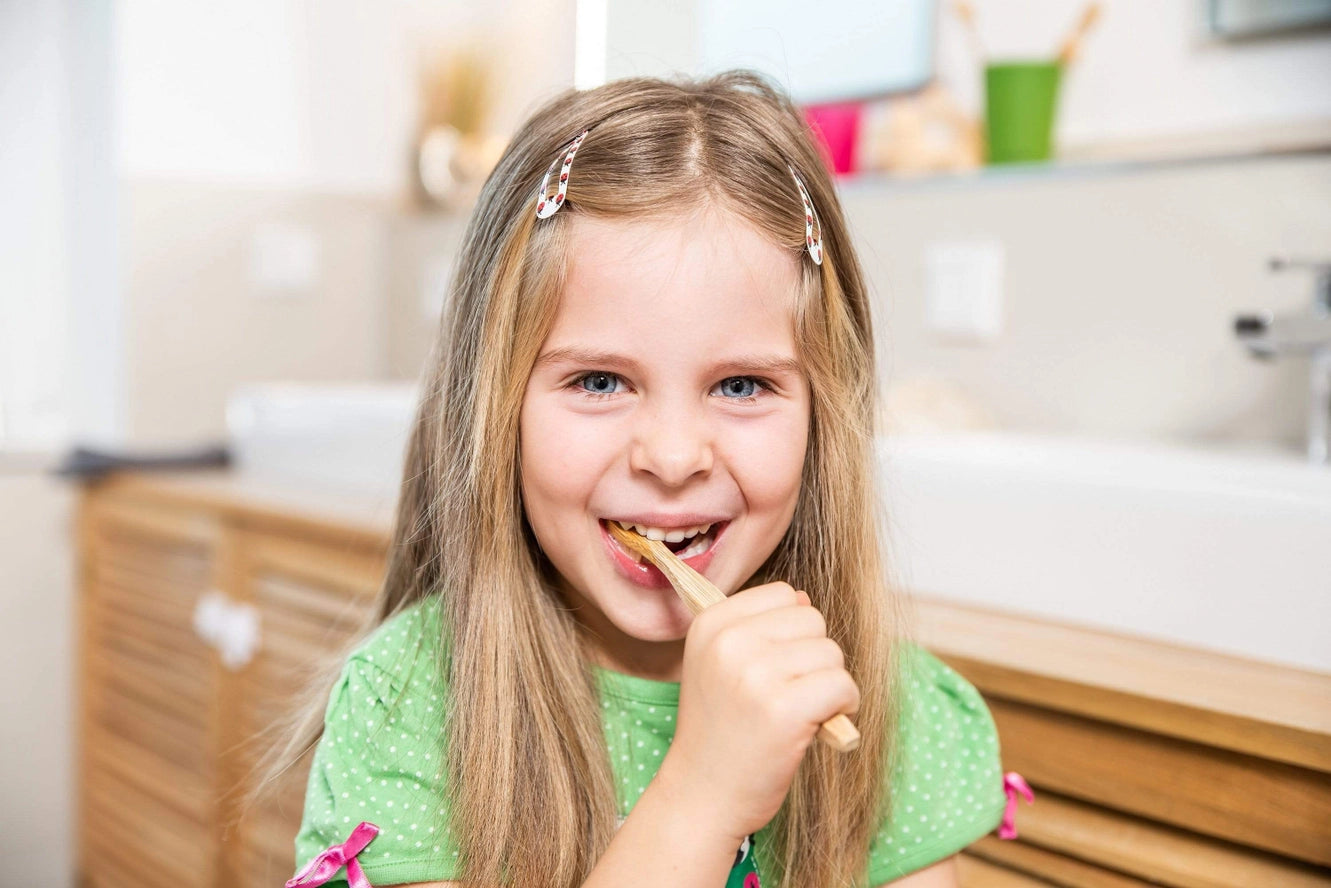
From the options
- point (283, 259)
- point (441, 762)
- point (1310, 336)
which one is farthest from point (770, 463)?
point (283, 259)

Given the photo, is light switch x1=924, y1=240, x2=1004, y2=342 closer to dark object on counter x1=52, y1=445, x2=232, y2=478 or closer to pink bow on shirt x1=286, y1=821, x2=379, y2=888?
pink bow on shirt x1=286, y1=821, x2=379, y2=888

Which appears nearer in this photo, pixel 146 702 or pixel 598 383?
pixel 598 383

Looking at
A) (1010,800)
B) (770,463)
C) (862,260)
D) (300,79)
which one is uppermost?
(300,79)

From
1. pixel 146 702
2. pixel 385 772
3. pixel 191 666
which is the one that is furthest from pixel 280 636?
pixel 385 772

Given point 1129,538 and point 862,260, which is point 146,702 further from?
point 1129,538

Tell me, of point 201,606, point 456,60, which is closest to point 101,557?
point 201,606

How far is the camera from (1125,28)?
137 centimetres

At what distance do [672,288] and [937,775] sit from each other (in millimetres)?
374

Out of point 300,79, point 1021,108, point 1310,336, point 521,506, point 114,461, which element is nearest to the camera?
point 521,506

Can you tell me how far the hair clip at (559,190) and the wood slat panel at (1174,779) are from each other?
1.45 ft

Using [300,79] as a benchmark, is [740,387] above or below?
below

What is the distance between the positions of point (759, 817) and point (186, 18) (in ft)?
5.77

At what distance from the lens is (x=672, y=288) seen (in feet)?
2.26

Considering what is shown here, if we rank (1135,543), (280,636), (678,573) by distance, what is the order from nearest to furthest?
(678,573), (1135,543), (280,636)
